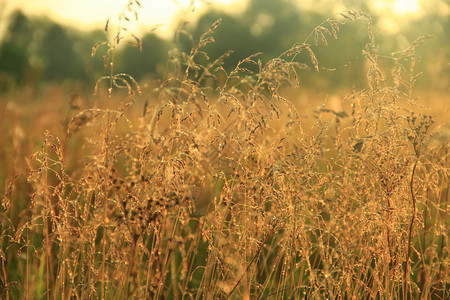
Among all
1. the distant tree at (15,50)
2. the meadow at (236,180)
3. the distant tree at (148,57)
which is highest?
the distant tree at (148,57)

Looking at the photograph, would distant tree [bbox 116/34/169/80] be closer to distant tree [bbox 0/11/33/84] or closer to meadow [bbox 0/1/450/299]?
distant tree [bbox 0/11/33/84]

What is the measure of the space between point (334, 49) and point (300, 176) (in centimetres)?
3720

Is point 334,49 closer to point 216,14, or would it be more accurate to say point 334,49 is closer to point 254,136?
point 216,14

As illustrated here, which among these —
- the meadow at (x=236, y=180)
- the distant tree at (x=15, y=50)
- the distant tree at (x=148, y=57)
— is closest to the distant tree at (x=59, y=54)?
the distant tree at (x=148, y=57)

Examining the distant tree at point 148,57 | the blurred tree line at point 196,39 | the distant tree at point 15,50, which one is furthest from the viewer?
the distant tree at point 148,57

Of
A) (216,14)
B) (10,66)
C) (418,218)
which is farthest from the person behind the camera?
(216,14)

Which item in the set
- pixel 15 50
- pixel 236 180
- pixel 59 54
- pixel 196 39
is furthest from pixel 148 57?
pixel 236 180

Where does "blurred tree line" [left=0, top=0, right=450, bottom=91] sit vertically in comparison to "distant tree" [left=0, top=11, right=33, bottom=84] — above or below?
above

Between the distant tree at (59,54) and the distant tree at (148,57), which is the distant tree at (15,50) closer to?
the distant tree at (148,57)

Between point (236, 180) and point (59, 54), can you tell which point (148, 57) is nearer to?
point (59, 54)

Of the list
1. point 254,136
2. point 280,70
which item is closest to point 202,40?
point 280,70

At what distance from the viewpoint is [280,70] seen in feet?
5.61

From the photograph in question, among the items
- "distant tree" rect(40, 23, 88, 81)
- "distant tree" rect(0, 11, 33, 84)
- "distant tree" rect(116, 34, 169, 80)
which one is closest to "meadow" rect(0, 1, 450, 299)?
"distant tree" rect(0, 11, 33, 84)

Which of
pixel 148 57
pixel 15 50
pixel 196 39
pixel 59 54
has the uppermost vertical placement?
pixel 59 54
